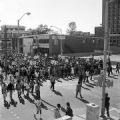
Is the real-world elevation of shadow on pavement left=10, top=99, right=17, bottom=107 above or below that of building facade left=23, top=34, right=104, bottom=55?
below

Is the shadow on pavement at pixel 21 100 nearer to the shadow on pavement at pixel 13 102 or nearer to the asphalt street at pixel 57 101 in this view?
the asphalt street at pixel 57 101

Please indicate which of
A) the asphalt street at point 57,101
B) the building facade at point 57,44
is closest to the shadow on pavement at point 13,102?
the asphalt street at point 57,101

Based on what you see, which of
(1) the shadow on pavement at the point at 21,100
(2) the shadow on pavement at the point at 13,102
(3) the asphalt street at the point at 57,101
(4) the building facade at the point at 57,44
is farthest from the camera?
(4) the building facade at the point at 57,44

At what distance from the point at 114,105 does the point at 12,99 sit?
279 inches

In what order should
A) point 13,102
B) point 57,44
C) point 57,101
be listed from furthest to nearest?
point 57,44 < point 57,101 < point 13,102

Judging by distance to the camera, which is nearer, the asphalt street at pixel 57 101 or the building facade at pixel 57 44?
the asphalt street at pixel 57 101

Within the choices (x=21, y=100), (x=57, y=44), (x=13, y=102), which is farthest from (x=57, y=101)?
(x=57, y=44)

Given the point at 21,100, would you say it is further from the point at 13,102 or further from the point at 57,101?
the point at 57,101

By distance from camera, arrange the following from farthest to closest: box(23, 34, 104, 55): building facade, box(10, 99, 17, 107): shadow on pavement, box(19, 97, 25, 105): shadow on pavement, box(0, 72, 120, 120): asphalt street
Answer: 1. box(23, 34, 104, 55): building facade
2. box(19, 97, 25, 105): shadow on pavement
3. box(10, 99, 17, 107): shadow on pavement
4. box(0, 72, 120, 120): asphalt street

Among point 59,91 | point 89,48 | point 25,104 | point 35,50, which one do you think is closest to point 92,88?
point 59,91

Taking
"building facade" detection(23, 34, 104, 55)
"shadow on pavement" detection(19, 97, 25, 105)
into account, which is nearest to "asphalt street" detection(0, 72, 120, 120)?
"shadow on pavement" detection(19, 97, 25, 105)

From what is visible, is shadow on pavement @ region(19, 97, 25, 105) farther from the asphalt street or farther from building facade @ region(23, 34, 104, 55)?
building facade @ region(23, 34, 104, 55)

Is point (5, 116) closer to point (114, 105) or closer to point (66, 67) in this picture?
point (114, 105)

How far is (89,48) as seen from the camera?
235 feet
